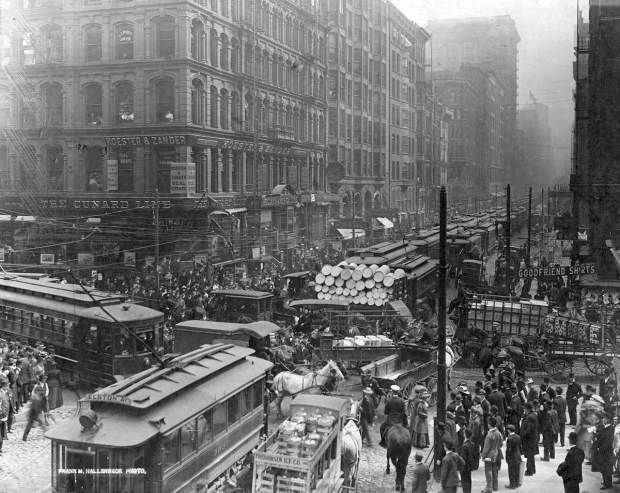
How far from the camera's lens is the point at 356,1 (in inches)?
2911

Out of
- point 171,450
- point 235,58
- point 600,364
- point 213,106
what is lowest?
point 600,364

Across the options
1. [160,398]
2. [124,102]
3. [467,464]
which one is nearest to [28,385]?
[160,398]

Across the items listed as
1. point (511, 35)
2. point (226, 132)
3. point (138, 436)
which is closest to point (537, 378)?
point (138, 436)

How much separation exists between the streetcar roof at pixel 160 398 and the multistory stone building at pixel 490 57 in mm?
101827

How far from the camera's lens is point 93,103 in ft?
145

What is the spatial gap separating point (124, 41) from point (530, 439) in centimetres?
3710

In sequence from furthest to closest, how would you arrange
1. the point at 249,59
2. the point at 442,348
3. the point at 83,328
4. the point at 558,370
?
the point at 249,59 < the point at 558,370 < the point at 83,328 < the point at 442,348

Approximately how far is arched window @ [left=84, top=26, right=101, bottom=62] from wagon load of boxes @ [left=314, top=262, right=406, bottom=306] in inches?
921

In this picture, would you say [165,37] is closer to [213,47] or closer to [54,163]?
[213,47]

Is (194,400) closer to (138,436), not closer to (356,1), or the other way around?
(138,436)

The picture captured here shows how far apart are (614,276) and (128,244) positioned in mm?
28085

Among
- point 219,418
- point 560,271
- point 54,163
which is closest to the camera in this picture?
point 219,418

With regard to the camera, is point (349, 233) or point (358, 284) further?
point (349, 233)

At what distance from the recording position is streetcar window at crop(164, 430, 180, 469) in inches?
427
